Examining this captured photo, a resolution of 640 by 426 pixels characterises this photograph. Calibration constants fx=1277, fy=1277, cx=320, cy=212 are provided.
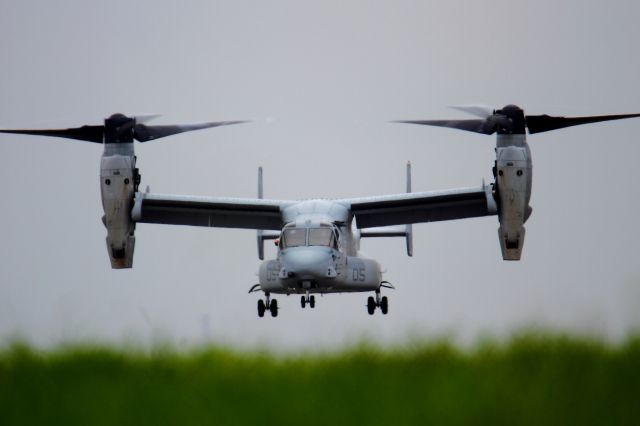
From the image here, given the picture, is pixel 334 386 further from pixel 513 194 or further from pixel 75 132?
pixel 75 132

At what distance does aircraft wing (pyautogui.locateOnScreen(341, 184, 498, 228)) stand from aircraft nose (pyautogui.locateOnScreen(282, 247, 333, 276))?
376 centimetres

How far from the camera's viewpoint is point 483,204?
114 feet

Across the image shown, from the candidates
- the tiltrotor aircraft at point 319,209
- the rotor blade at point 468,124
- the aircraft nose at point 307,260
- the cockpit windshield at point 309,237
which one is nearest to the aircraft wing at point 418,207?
the tiltrotor aircraft at point 319,209

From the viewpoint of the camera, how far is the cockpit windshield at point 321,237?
105 feet

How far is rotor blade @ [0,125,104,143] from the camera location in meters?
32.9

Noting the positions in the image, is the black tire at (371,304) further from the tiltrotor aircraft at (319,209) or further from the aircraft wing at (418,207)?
the aircraft wing at (418,207)

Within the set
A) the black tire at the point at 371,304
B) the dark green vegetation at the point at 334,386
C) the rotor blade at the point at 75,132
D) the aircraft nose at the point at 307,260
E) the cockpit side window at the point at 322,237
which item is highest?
the rotor blade at the point at 75,132

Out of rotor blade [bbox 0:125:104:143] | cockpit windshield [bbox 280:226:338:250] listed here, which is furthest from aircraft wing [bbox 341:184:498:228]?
rotor blade [bbox 0:125:104:143]

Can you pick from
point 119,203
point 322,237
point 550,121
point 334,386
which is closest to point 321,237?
point 322,237

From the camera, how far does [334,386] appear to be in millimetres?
11758

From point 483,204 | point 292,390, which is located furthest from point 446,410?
point 483,204

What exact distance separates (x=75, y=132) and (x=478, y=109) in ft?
34.4

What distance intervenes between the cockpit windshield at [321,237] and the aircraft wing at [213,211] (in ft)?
9.36

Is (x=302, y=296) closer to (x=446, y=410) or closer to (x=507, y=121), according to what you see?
(x=507, y=121)
